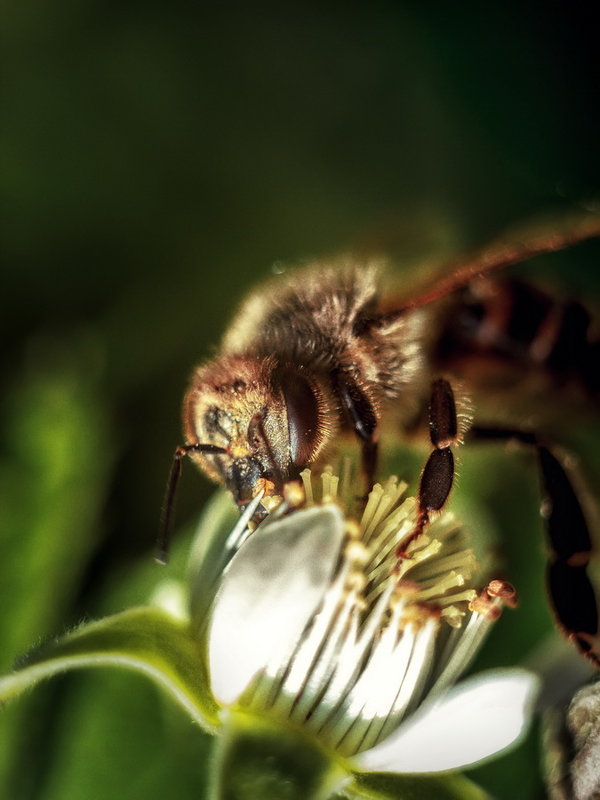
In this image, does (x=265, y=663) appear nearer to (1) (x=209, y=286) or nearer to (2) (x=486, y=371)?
(2) (x=486, y=371)

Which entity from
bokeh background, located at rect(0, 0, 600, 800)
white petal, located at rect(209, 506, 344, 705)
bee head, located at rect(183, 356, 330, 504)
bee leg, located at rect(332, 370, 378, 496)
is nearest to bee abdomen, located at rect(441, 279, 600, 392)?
bokeh background, located at rect(0, 0, 600, 800)

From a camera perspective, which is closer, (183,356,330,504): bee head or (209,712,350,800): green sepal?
(209,712,350,800): green sepal

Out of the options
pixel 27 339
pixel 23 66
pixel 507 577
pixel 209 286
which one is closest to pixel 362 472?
pixel 507 577

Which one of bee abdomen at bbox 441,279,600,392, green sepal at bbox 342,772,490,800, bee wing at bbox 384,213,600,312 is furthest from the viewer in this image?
bee abdomen at bbox 441,279,600,392

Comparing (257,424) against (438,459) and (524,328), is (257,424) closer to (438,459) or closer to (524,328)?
(438,459)

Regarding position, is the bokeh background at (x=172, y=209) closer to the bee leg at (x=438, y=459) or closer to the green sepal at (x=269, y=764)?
the green sepal at (x=269, y=764)

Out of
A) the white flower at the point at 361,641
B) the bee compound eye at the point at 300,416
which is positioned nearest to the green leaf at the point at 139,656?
the white flower at the point at 361,641

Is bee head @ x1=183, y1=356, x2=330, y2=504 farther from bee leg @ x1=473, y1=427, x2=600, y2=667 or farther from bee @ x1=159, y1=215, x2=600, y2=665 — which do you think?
bee leg @ x1=473, y1=427, x2=600, y2=667
